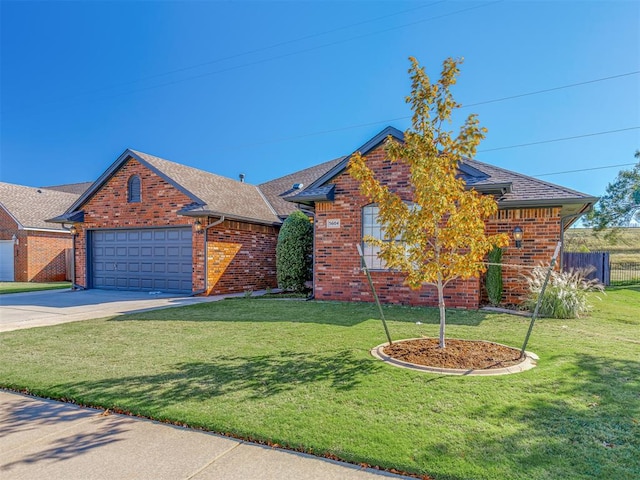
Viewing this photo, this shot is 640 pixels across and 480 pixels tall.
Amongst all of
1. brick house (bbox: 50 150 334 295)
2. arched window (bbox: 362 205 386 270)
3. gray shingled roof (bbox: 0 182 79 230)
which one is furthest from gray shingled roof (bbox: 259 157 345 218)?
gray shingled roof (bbox: 0 182 79 230)

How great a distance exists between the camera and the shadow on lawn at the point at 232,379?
3.94 meters

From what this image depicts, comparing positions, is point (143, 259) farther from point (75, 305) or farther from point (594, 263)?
point (594, 263)

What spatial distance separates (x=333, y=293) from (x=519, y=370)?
6.65 metres

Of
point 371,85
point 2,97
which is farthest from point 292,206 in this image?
point 2,97

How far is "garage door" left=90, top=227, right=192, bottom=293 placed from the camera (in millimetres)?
13594

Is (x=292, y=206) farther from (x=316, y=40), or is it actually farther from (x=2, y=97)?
(x=2, y=97)

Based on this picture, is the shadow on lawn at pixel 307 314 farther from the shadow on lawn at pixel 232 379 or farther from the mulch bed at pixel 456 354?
the shadow on lawn at pixel 232 379

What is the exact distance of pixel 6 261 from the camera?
2056 cm

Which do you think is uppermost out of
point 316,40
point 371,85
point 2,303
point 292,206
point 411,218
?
point 316,40

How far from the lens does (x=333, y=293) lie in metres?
10.9

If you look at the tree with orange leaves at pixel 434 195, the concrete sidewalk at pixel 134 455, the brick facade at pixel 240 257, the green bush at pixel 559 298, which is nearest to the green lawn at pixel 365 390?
the concrete sidewalk at pixel 134 455

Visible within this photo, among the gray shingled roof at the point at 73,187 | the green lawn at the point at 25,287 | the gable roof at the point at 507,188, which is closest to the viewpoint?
the gable roof at the point at 507,188

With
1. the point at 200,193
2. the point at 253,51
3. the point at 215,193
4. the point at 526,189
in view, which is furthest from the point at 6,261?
the point at 526,189

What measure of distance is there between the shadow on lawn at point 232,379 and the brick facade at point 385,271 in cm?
526
